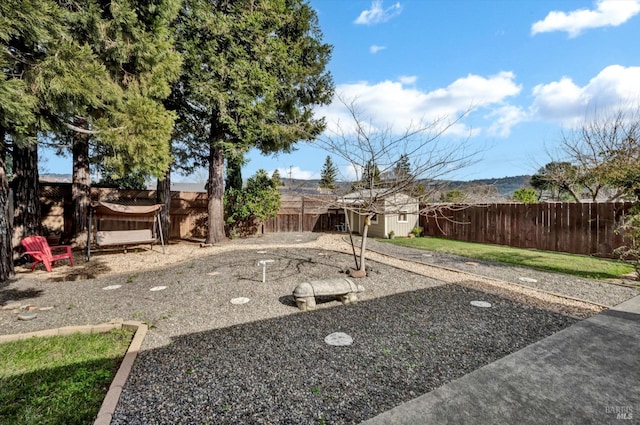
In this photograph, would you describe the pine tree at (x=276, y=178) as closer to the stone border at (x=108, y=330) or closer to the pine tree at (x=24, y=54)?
the pine tree at (x=24, y=54)

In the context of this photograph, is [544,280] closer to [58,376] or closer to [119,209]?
[58,376]

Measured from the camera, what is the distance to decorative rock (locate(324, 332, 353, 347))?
9.64ft

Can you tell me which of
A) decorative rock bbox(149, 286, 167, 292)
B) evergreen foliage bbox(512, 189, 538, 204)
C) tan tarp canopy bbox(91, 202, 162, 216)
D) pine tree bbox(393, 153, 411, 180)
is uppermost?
pine tree bbox(393, 153, 411, 180)

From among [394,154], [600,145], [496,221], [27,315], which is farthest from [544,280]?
[27,315]

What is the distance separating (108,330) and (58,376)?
99 centimetres

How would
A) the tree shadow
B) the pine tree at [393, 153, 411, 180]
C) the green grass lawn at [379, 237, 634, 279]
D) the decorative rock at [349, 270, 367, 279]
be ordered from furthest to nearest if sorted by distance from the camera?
the green grass lawn at [379, 237, 634, 279] → the decorative rock at [349, 270, 367, 279] → the pine tree at [393, 153, 411, 180] → the tree shadow

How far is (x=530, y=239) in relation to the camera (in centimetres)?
952

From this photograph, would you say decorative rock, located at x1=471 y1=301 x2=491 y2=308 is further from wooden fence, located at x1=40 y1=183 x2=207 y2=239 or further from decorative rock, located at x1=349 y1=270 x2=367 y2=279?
wooden fence, located at x1=40 y1=183 x2=207 y2=239

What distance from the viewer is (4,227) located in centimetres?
502

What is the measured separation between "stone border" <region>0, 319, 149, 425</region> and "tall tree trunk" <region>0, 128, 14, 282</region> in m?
3.05

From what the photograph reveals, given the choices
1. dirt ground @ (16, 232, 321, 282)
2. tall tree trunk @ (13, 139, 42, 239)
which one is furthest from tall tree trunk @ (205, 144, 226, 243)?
tall tree trunk @ (13, 139, 42, 239)

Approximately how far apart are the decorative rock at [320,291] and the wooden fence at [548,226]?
328cm

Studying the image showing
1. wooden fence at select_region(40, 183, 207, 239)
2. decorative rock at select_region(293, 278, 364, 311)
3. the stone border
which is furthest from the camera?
wooden fence at select_region(40, 183, 207, 239)

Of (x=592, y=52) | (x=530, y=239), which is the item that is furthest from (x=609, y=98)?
(x=530, y=239)
